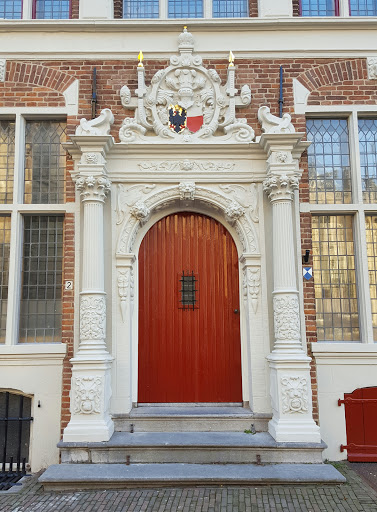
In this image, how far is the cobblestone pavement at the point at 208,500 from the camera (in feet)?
13.0

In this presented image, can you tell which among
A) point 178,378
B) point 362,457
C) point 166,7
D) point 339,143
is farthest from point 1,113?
point 362,457

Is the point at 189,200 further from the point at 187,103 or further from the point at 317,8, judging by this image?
the point at 317,8

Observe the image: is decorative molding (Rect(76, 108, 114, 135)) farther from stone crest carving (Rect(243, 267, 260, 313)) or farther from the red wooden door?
stone crest carving (Rect(243, 267, 260, 313))

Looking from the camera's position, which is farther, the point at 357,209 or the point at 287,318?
the point at 357,209

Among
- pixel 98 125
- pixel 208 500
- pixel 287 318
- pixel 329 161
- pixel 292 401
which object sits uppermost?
pixel 98 125

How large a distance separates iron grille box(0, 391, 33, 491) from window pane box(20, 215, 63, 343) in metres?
0.76

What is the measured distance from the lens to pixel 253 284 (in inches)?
217

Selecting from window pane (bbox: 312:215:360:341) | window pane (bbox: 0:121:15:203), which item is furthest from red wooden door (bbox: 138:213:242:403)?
window pane (bbox: 0:121:15:203)

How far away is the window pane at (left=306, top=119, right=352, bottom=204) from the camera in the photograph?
19.5ft

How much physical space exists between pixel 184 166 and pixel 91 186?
1.23m

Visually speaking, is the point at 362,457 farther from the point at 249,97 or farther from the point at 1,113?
the point at 1,113

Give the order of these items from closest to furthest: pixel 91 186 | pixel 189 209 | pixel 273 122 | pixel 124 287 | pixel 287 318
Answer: pixel 287 318 < pixel 91 186 < pixel 124 287 < pixel 273 122 < pixel 189 209

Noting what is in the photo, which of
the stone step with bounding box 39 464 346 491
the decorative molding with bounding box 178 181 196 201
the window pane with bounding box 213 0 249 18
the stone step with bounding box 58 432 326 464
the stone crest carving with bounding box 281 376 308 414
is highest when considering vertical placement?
the window pane with bounding box 213 0 249 18

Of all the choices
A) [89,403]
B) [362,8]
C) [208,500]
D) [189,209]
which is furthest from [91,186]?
[362,8]
